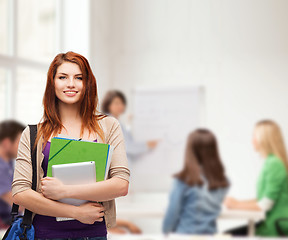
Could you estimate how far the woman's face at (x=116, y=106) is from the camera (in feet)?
15.6

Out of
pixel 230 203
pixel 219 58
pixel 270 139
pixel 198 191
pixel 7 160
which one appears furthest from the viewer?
pixel 219 58

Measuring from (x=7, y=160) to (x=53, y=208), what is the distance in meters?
2.44

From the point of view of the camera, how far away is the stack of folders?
0.93 m

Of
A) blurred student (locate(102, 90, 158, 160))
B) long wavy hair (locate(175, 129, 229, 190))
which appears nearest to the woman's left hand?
long wavy hair (locate(175, 129, 229, 190))

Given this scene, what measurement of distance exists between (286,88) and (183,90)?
3.67 feet

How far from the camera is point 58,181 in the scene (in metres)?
0.93

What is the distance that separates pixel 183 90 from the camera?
5.10 meters

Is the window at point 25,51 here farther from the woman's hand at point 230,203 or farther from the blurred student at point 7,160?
the woman's hand at point 230,203

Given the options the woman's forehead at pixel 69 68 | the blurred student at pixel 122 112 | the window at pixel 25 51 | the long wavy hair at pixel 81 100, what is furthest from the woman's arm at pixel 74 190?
the blurred student at pixel 122 112

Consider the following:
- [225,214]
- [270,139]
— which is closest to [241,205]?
[225,214]

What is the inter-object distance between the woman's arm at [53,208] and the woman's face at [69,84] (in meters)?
0.22

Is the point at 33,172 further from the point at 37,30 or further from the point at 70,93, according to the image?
the point at 37,30

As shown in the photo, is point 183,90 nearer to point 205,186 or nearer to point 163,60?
point 163,60

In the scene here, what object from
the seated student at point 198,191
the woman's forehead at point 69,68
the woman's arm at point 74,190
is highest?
the woman's forehead at point 69,68
